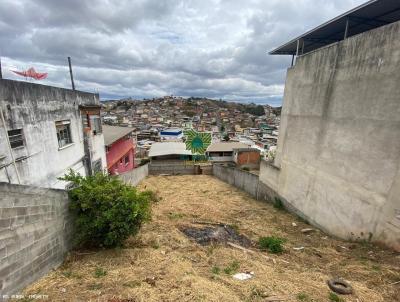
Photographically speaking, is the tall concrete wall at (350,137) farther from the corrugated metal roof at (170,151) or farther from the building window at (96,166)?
the corrugated metal roof at (170,151)

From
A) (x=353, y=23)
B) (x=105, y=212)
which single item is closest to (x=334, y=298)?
(x=105, y=212)

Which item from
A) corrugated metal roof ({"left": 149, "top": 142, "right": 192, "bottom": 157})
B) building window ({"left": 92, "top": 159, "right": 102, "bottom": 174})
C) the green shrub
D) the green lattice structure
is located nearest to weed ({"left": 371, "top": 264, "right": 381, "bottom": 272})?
the green shrub

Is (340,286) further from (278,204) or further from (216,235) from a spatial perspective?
(278,204)

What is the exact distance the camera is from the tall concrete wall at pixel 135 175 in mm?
14169

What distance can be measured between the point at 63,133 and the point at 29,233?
18.0ft

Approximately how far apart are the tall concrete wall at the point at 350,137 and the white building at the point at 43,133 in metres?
9.76

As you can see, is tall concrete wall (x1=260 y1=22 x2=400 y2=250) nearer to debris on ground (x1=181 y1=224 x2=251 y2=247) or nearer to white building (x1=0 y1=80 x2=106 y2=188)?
debris on ground (x1=181 y1=224 x2=251 y2=247)

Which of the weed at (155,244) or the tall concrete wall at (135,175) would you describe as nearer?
the weed at (155,244)

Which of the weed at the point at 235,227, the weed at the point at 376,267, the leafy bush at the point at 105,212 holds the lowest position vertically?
the weed at the point at 235,227

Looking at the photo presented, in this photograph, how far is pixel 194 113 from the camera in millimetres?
114188

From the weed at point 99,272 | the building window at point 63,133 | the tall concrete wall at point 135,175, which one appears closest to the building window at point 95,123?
the building window at point 63,133

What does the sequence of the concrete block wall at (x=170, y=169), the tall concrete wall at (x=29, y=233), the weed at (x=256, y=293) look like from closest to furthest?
1. the tall concrete wall at (x=29, y=233)
2. the weed at (x=256, y=293)
3. the concrete block wall at (x=170, y=169)

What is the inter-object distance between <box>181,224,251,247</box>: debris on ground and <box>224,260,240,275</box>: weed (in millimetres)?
1549

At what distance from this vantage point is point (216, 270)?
523 centimetres
